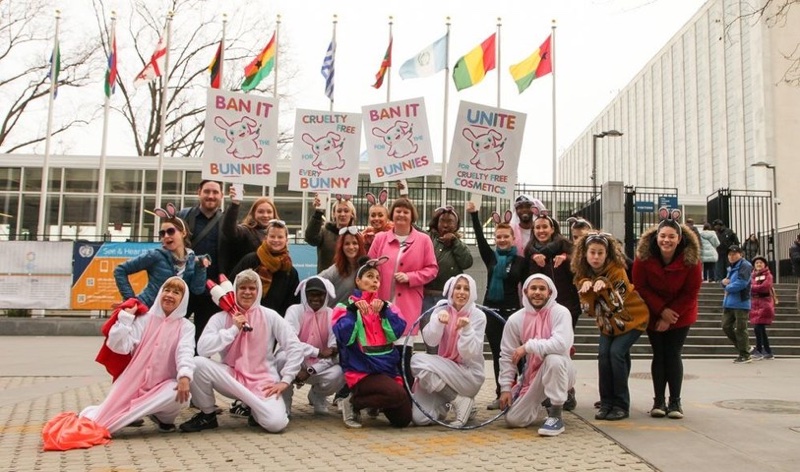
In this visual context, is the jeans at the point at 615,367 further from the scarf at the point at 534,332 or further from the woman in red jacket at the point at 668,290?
the scarf at the point at 534,332

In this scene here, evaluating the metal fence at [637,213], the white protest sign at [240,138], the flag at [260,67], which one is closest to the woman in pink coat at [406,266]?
the white protest sign at [240,138]

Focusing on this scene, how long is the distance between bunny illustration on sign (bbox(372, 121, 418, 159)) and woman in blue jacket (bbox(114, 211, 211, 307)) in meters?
3.62

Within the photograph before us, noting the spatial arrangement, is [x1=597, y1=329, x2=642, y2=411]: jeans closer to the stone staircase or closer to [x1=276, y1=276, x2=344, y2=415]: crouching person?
[x1=276, y1=276, x2=344, y2=415]: crouching person

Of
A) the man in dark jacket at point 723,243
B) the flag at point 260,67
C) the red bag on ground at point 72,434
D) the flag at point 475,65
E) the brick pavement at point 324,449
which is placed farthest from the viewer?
the flag at point 260,67

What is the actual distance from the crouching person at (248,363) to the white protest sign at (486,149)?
10.6 feet

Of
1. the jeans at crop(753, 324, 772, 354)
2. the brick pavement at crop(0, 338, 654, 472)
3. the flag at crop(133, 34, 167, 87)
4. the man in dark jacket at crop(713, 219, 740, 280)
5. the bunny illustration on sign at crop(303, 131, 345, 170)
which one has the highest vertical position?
the flag at crop(133, 34, 167, 87)

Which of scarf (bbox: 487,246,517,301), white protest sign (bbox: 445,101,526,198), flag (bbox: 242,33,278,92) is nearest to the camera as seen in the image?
scarf (bbox: 487,246,517,301)

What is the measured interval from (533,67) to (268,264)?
53.9 feet

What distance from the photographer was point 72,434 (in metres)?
4.90

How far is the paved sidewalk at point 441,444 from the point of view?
14.5 ft

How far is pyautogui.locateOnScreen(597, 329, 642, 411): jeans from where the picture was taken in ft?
19.3

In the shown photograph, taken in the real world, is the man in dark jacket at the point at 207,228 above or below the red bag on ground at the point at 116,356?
above

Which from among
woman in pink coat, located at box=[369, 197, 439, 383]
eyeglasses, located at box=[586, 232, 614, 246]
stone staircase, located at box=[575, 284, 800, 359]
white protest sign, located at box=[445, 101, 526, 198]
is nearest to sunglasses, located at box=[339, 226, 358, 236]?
woman in pink coat, located at box=[369, 197, 439, 383]

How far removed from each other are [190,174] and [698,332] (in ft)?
72.3
